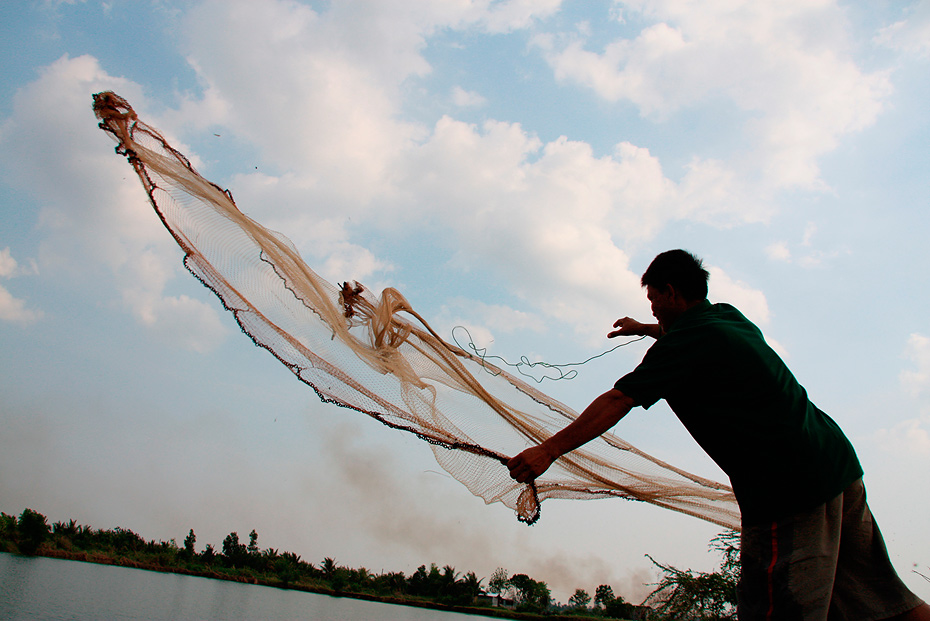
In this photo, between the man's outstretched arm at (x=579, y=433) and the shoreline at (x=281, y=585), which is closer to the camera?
the man's outstretched arm at (x=579, y=433)

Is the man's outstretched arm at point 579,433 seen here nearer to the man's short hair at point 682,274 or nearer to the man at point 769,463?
the man at point 769,463

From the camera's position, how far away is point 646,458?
4578mm

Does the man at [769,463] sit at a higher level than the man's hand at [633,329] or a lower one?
lower

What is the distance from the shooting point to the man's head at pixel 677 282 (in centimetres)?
253

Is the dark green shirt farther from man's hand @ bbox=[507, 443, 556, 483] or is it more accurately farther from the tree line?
the tree line

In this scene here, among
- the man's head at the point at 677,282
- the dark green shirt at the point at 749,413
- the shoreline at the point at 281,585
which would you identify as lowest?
the shoreline at the point at 281,585

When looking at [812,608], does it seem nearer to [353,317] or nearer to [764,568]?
[764,568]

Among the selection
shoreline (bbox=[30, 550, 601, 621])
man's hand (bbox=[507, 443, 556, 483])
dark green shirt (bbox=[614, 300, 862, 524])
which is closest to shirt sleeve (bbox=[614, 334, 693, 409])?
dark green shirt (bbox=[614, 300, 862, 524])

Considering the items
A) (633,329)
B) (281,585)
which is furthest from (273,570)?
(633,329)

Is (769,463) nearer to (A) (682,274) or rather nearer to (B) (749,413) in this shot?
(B) (749,413)

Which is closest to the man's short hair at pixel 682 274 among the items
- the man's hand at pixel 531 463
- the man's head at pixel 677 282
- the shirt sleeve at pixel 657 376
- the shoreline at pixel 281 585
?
the man's head at pixel 677 282

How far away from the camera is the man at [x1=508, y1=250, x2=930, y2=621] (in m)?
2.07

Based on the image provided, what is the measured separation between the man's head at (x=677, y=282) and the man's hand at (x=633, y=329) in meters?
1.04

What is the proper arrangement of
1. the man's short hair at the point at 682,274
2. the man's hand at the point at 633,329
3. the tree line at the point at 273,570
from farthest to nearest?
the tree line at the point at 273,570
the man's hand at the point at 633,329
the man's short hair at the point at 682,274
